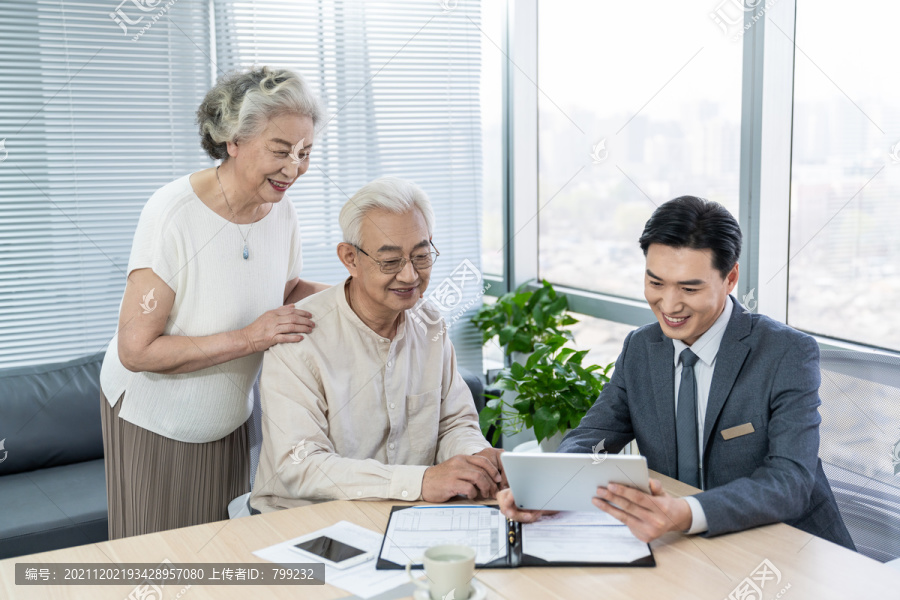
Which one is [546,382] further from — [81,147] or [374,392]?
[81,147]

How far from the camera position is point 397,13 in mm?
3639

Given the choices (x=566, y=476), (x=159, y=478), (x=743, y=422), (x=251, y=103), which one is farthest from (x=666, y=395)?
(x=159, y=478)

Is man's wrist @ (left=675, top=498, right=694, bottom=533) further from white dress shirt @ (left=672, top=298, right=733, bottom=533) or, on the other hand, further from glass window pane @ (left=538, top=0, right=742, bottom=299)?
glass window pane @ (left=538, top=0, right=742, bottom=299)

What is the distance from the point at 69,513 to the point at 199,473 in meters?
0.78

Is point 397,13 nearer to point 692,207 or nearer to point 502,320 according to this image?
point 502,320

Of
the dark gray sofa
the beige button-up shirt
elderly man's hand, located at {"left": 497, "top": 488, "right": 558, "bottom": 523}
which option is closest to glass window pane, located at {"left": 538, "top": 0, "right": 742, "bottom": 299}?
the beige button-up shirt

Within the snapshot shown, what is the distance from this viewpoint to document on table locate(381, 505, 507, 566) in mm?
1465

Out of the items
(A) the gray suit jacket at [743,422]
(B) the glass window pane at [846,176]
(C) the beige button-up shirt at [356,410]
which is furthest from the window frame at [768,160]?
(C) the beige button-up shirt at [356,410]

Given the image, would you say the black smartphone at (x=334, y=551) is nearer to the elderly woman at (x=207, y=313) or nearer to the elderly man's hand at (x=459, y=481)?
the elderly man's hand at (x=459, y=481)

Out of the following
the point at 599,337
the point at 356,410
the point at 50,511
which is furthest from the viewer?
the point at 599,337

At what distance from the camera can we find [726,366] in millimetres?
1761

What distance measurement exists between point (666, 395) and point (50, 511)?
6.88 ft

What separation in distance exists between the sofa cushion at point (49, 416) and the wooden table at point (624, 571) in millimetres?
1678

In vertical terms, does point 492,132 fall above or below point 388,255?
above
